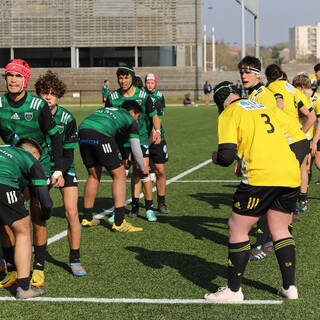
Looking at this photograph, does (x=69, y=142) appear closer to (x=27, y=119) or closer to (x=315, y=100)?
(x=27, y=119)

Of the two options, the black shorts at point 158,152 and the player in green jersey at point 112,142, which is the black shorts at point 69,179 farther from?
the black shorts at point 158,152

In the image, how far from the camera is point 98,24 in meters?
60.2

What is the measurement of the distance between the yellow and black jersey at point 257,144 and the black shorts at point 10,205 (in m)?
1.72

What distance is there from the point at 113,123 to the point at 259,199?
3.16 meters

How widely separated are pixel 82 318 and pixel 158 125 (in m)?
4.70

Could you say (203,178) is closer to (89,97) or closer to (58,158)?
(58,158)

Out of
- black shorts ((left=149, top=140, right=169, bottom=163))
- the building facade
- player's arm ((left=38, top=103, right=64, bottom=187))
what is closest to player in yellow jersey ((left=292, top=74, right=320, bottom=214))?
black shorts ((left=149, top=140, right=169, bottom=163))

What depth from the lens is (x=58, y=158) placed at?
590cm

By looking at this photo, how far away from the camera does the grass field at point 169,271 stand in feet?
17.1

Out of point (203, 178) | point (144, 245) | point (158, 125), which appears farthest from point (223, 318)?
point (203, 178)

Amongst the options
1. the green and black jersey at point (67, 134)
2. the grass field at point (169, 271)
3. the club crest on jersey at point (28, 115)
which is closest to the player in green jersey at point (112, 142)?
the grass field at point (169, 271)

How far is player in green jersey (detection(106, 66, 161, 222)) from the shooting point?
8.53 meters

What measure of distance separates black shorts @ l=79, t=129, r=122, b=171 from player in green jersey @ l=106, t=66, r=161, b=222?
319 mm

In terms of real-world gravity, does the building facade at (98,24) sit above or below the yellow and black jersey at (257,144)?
above
